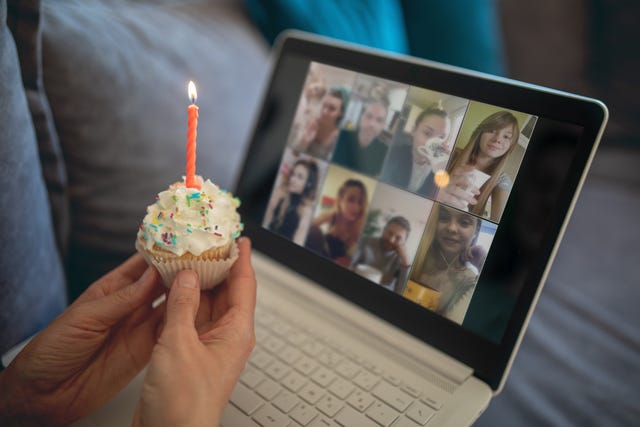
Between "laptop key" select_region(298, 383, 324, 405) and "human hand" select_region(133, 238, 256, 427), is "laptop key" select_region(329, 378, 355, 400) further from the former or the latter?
"human hand" select_region(133, 238, 256, 427)

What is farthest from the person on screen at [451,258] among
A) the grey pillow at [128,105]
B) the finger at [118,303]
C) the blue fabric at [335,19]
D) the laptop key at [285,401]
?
the blue fabric at [335,19]

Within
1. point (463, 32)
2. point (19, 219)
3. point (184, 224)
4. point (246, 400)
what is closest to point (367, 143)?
point (184, 224)

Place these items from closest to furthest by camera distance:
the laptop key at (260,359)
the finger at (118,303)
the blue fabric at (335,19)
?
1. the finger at (118,303)
2. the laptop key at (260,359)
3. the blue fabric at (335,19)

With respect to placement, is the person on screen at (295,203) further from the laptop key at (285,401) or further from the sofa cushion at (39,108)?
the sofa cushion at (39,108)

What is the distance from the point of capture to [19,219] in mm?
642

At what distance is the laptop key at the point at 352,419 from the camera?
575 mm

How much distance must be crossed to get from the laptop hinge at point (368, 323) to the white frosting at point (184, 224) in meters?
0.21

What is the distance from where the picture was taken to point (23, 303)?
659 mm

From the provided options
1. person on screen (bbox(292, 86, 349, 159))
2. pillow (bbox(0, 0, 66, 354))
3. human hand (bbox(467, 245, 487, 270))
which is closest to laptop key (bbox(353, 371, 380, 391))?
human hand (bbox(467, 245, 487, 270))

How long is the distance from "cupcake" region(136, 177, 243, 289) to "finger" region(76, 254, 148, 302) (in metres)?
0.06

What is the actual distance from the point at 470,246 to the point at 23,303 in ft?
2.09

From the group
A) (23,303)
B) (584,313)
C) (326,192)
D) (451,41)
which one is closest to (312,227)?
(326,192)

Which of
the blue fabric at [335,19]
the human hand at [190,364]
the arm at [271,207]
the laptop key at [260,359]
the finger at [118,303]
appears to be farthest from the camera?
the blue fabric at [335,19]

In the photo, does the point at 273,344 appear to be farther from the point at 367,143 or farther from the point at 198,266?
the point at 367,143
